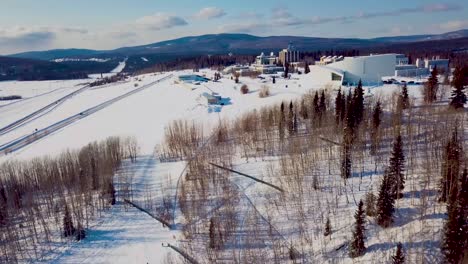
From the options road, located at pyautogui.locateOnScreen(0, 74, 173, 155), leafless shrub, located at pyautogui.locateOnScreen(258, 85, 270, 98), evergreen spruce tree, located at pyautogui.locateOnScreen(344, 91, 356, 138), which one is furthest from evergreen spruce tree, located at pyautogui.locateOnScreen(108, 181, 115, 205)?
leafless shrub, located at pyautogui.locateOnScreen(258, 85, 270, 98)

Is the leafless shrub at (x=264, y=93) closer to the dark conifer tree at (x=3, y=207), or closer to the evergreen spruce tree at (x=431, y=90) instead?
the evergreen spruce tree at (x=431, y=90)

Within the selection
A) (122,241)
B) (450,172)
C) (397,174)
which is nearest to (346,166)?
(397,174)

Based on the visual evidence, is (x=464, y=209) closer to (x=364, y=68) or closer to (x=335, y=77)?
(x=335, y=77)

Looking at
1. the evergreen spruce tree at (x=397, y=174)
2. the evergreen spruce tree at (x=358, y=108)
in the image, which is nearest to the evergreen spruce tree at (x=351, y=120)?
the evergreen spruce tree at (x=358, y=108)

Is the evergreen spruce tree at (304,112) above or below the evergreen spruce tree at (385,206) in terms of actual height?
above

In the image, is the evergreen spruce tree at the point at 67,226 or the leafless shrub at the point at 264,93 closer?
the evergreen spruce tree at the point at 67,226

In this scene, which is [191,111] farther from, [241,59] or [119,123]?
[241,59]

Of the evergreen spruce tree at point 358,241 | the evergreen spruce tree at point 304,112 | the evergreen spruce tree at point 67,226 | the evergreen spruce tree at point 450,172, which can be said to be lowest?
the evergreen spruce tree at point 67,226
